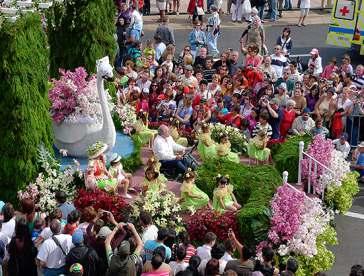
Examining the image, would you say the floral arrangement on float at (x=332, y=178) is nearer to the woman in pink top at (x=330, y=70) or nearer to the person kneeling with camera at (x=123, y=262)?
the person kneeling with camera at (x=123, y=262)

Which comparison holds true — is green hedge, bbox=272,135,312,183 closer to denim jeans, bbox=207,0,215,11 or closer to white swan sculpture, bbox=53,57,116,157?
white swan sculpture, bbox=53,57,116,157

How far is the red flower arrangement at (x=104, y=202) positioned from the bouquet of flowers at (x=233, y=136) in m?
3.47

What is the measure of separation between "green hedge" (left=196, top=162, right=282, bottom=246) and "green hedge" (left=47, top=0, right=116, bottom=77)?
11.4ft

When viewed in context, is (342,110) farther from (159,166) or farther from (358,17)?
(358,17)

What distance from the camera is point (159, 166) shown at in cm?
1597

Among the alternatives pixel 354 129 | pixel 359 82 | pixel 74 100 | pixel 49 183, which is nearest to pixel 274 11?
pixel 359 82

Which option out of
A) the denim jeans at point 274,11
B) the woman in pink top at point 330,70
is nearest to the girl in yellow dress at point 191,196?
the woman in pink top at point 330,70

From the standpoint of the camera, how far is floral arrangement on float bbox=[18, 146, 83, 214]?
14938 mm

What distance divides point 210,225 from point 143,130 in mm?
4141

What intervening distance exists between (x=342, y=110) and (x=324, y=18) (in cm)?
1231

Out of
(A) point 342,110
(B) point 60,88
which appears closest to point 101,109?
(B) point 60,88

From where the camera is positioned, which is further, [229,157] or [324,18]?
[324,18]

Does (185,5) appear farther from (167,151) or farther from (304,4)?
(167,151)

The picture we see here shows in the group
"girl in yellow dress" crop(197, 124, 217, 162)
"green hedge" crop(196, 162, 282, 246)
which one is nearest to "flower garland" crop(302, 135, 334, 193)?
"green hedge" crop(196, 162, 282, 246)
